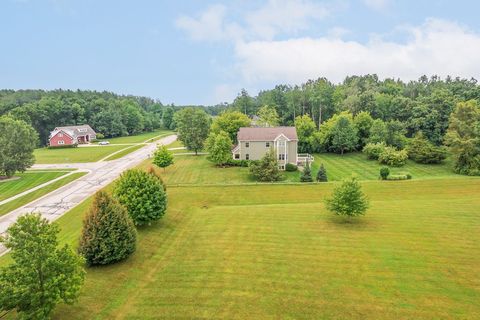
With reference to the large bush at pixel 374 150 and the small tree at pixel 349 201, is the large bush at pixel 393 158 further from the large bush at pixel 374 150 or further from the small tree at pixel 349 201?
the small tree at pixel 349 201

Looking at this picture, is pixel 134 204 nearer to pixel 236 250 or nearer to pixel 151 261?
pixel 151 261

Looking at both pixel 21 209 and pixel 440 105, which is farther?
pixel 440 105

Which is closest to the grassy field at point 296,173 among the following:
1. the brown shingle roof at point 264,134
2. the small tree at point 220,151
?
the small tree at point 220,151

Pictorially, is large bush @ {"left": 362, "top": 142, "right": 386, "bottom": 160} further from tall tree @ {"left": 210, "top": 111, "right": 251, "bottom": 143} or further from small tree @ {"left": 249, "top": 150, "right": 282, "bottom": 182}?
tall tree @ {"left": 210, "top": 111, "right": 251, "bottom": 143}

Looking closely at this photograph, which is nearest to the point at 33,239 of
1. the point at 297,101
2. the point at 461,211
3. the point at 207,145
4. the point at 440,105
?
the point at 461,211

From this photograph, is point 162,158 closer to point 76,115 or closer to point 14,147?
point 14,147

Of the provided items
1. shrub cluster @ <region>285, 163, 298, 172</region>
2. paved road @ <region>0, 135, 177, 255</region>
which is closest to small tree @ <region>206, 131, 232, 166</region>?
shrub cluster @ <region>285, 163, 298, 172</region>

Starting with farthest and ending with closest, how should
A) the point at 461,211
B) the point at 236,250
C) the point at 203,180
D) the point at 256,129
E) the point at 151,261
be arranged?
the point at 256,129 < the point at 203,180 < the point at 461,211 < the point at 236,250 < the point at 151,261
